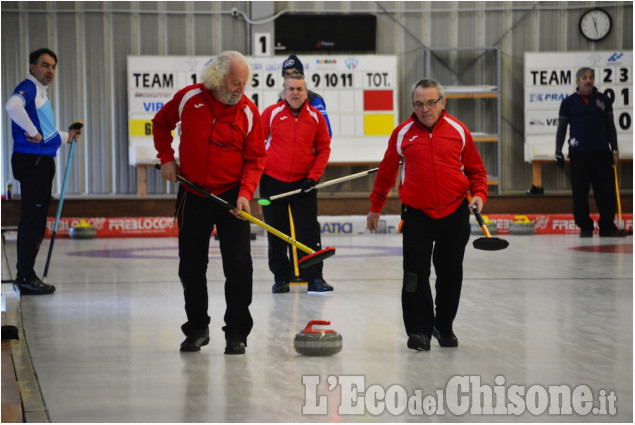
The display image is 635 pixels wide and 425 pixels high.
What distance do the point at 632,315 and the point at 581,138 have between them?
19.4 feet

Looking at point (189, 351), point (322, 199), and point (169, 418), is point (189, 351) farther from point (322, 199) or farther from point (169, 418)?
point (322, 199)

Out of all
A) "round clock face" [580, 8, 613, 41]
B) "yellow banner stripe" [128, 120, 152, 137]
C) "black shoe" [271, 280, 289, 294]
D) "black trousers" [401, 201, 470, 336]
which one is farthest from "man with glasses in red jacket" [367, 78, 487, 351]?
"round clock face" [580, 8, 613, 41]

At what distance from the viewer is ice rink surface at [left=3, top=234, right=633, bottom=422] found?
3.52 meters

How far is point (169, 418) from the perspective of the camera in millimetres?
3383

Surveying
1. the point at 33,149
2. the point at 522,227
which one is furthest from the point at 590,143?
the point at 33,149

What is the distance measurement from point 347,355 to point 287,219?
2.60 metres

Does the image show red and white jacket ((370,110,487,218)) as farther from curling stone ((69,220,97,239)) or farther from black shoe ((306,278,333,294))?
curling stone ((69,220,97,239))

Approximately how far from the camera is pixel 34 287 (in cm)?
692

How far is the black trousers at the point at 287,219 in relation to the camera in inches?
274

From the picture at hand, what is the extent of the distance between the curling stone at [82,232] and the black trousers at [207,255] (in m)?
8.29

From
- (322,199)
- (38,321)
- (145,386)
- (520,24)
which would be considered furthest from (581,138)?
(145,386)

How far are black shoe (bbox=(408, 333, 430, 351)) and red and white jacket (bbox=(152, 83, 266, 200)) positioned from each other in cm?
101

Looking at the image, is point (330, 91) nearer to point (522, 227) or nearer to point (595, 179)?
point (522, 227)

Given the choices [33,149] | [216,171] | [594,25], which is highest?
[594,25]
